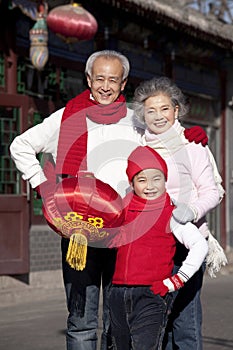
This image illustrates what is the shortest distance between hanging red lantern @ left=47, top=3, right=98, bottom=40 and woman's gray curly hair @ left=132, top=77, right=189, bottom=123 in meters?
6.22

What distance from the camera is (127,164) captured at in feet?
16.1

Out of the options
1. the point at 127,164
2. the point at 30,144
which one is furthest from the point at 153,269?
the point at 30,144

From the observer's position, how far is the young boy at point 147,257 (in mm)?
4668

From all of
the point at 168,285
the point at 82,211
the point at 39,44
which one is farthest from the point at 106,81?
the point at 39,44

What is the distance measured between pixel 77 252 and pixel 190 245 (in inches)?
22.1

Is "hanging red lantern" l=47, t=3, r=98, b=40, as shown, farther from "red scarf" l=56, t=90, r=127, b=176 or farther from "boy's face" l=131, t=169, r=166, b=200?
"boy's face" l=131, t=169, r=166, b=200

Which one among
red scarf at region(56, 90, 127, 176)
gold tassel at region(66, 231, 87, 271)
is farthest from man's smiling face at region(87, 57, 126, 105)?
gold tassel at region(66, 231, 87, 271)

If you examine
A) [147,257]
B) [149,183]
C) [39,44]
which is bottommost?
[147,257]

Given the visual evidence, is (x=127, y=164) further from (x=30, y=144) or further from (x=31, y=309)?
(x=31, y=309)

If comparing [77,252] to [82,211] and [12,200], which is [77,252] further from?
[12,200]

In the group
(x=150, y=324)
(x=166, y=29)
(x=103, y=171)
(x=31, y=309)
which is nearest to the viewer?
(x=150, y=324)

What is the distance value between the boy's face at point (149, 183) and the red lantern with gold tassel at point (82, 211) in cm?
12

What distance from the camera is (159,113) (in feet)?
16.2

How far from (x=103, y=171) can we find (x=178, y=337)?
3.31 ft
